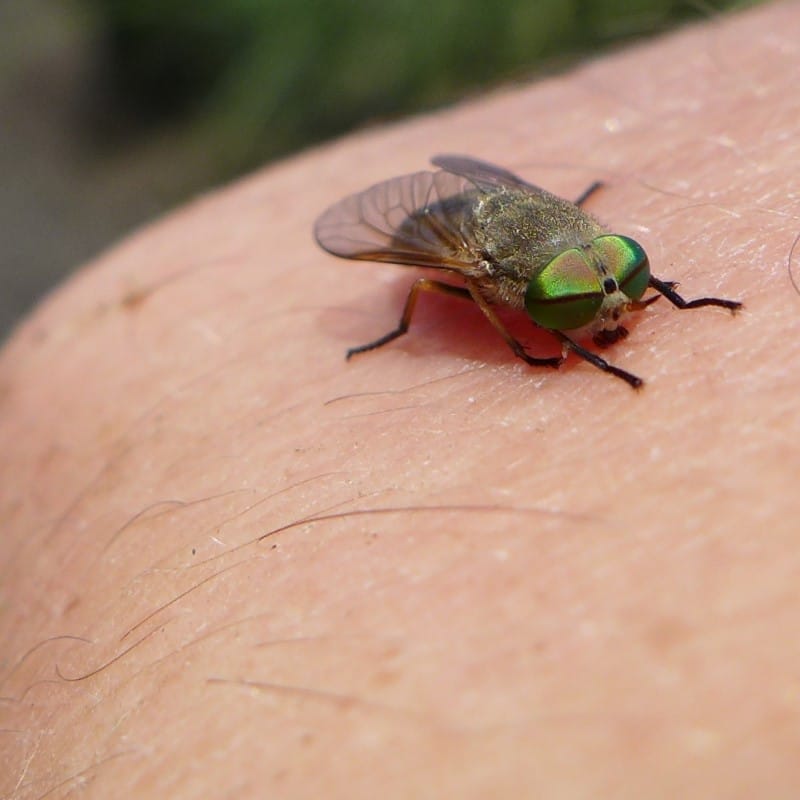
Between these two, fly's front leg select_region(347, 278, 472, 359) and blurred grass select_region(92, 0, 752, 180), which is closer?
fly's front leg select_region(347, 278, 472, 359)

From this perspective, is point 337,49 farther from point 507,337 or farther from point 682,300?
point 682,300

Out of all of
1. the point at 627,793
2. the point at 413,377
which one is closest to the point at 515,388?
the point at 413,377

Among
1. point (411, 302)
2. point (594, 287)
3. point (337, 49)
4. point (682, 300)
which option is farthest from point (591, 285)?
point (337, 49)

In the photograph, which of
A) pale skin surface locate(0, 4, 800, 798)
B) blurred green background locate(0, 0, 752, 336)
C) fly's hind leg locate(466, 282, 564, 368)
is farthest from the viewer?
blurred green background locate(0, 0, 752, 336)

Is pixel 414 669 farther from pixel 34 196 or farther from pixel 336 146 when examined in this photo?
pixel 34 196

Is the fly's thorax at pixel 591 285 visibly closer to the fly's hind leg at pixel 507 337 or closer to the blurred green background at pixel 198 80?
the fly's hind leg at pixel 507 337

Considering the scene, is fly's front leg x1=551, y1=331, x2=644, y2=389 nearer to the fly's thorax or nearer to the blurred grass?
the fly's thorax

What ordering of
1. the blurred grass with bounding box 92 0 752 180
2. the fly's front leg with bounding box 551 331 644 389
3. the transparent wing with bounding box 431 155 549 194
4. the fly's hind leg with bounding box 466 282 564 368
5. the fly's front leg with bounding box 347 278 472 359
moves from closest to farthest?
the fly's front leg with bounding box 551 331 644 389
the fly's hind leg with bounding box 466 282 564 368
the fly's front leg with bounding box 347 278 472 359
the transparent wing with bounding box 431 155 549 194
the blurred grass with bounding box 92 0 752 180

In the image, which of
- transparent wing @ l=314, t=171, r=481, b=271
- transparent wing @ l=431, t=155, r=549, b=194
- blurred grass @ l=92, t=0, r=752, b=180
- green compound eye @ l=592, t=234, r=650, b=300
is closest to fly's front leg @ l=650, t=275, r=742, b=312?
green compound eye @ l=592, t=234, r=650, b=300

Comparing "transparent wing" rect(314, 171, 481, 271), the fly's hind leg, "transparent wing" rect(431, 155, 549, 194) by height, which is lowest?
the fly's hind leg
